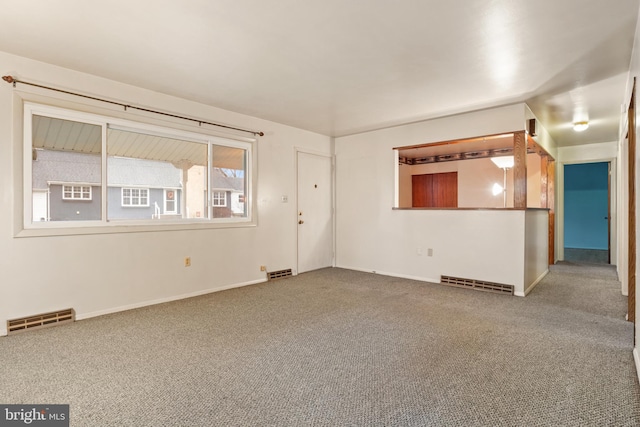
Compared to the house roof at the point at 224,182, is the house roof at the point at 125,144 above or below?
above

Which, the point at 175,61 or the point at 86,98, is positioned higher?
the point at 175,61

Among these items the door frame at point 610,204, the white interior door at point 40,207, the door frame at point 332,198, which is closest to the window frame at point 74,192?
the white interior door at point 40,207

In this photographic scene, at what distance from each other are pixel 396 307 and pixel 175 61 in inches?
133

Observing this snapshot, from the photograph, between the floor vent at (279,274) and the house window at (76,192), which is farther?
the floor vent at (279,274)

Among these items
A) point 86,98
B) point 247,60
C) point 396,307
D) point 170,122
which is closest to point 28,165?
point 86,98

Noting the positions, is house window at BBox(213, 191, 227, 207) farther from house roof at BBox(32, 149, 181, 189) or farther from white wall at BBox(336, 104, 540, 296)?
white wall at BBox(336, 104, 540, 296)

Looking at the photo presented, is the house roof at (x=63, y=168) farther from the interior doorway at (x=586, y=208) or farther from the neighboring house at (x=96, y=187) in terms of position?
the interior doorway at (x=586, y=208)

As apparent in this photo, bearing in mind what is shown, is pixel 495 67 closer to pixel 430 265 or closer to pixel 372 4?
pixel 372 4

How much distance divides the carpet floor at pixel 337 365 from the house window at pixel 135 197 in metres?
1.21

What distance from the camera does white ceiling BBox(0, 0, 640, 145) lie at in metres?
2.24

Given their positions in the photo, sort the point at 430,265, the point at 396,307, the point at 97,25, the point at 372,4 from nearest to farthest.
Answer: the point at 372,4 → the point at 97,25 → the point at 396,307 → the point at 430,265

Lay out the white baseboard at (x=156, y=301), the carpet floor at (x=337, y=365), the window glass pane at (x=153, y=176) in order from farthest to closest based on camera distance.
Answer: the window glass pane at (x=153, y=176) < the white baseboard at (x=156, y=301) < the carpet floor at (x=337, y=365)

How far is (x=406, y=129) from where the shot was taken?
17.1ft

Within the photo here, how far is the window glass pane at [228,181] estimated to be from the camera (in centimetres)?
448
